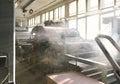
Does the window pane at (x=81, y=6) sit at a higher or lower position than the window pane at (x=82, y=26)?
higher

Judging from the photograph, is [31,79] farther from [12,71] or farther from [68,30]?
[12,71]

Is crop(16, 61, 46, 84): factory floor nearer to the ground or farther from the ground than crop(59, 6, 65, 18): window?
nearer to the ground

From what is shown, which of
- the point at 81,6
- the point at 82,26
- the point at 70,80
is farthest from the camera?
the point at 81,6

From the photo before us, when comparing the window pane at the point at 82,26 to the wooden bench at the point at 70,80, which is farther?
the window pane at the point at 82,26

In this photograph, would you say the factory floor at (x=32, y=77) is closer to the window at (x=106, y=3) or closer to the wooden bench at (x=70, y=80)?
the wooden bench at (x=70, y=80)

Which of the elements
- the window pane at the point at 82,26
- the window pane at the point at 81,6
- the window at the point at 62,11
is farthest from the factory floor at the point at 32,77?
the window at the point at 62,11

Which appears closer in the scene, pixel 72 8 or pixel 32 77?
pixel 32 77

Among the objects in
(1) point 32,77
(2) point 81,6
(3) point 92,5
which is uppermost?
(2) point 81,6

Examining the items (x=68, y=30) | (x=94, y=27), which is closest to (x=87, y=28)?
(x=94, y=27)

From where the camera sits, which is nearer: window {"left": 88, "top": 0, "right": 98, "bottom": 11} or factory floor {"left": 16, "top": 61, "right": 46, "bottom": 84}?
factory floor {"left": 16, "top": 61, "right": 46, "bottom": 84}

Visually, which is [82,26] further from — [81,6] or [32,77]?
[32,77]

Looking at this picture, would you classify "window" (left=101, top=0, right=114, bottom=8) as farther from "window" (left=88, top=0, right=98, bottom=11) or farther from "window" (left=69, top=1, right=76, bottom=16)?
"window" (left=69, top=1, right=76, bottom=16)

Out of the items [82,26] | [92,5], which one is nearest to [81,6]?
[92,5]

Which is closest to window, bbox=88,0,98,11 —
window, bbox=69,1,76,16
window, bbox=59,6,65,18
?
window, bbox=69,1,76,16
